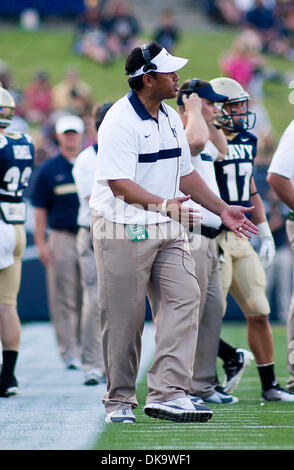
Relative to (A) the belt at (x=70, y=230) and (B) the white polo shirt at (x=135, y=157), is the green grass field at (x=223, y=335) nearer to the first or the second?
(B) the white polo shirt at (x=135, y=157)

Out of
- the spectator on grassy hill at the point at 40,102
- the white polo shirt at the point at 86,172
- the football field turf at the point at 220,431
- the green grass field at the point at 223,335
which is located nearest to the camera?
the football field turf at the point at 220,431

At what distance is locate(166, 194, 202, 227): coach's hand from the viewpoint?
4.22 metres

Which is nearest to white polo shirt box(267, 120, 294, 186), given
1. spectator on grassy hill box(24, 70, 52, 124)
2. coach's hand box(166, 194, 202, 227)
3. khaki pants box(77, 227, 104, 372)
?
coach's hand box(166, 194, 202, 227)

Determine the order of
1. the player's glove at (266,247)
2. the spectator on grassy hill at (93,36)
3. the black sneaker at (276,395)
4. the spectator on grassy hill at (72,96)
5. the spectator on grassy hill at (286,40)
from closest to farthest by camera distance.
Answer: the black sneaker at (276,395)
the player's glove at (266,247)
the spectator on grassy hill at (72,96)
the spectator on grassy hill at (93,36)
the spectator on grassy hill at (286,40)

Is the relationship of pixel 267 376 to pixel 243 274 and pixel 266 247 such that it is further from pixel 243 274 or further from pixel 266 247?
pixel 266 247

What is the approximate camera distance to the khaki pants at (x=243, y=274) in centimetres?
574

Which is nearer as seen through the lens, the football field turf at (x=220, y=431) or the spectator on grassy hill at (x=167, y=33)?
the football field turf at (x=220, y=431)

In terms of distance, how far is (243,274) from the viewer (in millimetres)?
5785

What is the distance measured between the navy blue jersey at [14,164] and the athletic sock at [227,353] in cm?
159

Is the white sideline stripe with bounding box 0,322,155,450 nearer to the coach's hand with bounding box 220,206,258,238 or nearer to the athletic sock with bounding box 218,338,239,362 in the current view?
the athletic sock with bounding box 218,338,239,362

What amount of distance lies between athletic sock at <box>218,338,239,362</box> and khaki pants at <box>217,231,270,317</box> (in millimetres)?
290

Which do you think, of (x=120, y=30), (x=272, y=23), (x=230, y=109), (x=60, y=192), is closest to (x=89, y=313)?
(x=60, y=192)

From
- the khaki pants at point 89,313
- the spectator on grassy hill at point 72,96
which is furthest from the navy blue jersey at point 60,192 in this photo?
the spectator on grassy hill at point 72,96

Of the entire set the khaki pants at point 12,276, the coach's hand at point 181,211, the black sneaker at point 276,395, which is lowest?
the black sneaker at point 276,395
